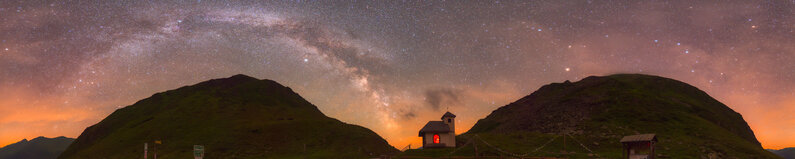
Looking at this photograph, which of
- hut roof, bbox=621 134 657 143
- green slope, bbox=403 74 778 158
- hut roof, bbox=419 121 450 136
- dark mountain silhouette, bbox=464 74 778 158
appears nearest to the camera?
hut roof, bbox=621 134 657 143

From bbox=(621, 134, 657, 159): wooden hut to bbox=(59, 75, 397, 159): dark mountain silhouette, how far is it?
2350 inches

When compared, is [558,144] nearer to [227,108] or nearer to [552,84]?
[552,84]

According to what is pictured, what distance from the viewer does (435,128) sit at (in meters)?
77.8

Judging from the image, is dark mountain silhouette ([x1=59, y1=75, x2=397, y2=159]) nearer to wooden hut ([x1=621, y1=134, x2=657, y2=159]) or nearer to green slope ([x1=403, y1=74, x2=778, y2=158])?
green slope ([x1=403, y1=74, x2=778, y2=158])

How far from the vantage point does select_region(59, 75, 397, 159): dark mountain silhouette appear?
392ft

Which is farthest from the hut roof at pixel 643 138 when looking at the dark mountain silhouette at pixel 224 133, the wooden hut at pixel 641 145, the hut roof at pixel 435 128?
the dark mountain silhouette at pixel 224 133

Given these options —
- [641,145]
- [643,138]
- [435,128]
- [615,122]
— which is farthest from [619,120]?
[643,138]

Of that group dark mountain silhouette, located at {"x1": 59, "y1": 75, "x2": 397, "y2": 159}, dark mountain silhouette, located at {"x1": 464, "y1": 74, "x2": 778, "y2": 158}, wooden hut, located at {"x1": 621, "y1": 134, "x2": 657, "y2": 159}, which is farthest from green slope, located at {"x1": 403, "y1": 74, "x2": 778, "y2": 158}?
dark mountain silhouette, located at {"x1": 59, "y1": 75, "x2": 397, "y2": 159}

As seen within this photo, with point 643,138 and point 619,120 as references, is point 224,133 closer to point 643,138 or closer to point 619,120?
point 619,120

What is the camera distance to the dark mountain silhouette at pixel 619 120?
3536 inches

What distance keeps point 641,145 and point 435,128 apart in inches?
1433

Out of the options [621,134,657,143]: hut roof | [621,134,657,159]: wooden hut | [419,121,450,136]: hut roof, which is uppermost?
[419,121,450,136]: hut roof

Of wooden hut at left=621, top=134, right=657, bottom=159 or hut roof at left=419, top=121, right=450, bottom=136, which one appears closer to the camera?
wooden hut at left=621, top=134, right=657, bottom=159

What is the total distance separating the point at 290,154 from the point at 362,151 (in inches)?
665
